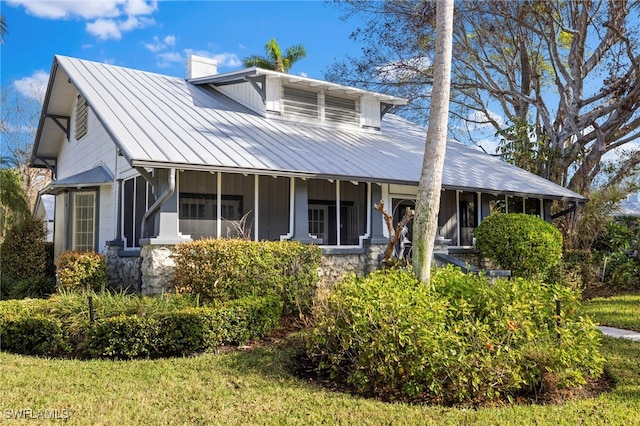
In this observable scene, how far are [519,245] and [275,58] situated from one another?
16966 mm

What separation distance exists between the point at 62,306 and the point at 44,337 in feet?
1.84

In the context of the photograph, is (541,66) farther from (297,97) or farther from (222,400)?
(222,400)

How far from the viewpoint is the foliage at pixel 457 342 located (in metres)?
5.44

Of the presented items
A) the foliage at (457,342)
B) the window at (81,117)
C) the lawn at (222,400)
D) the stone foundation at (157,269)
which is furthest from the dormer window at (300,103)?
the lawn at (222,400)

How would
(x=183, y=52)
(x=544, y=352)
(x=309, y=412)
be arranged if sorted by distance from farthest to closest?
(x=183, y=52), (x=544, y=352), (x=309, y=412)

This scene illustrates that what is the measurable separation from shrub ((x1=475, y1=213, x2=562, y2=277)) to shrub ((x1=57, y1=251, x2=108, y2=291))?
8.97 metres

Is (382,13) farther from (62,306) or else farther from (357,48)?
(62,306)

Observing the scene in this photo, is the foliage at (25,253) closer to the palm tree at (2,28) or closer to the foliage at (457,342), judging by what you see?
the palm tree at (2,28)

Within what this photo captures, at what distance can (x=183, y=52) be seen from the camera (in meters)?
17.3

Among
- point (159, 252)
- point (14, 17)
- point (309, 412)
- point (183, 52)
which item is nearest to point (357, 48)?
point (183, 52)

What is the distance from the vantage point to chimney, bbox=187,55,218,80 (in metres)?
17.0

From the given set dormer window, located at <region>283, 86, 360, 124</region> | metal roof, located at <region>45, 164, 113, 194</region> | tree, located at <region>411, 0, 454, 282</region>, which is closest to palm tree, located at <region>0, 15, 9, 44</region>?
metal roof, located at <region>45, 164, 113, 194</region>

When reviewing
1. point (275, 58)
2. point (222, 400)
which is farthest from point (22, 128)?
point (222, 400)

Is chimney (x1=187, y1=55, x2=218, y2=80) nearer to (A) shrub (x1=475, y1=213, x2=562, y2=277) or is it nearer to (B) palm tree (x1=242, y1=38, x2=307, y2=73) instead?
(B) palm tree (x1=242, y1=38, x2=307, y2=73)
